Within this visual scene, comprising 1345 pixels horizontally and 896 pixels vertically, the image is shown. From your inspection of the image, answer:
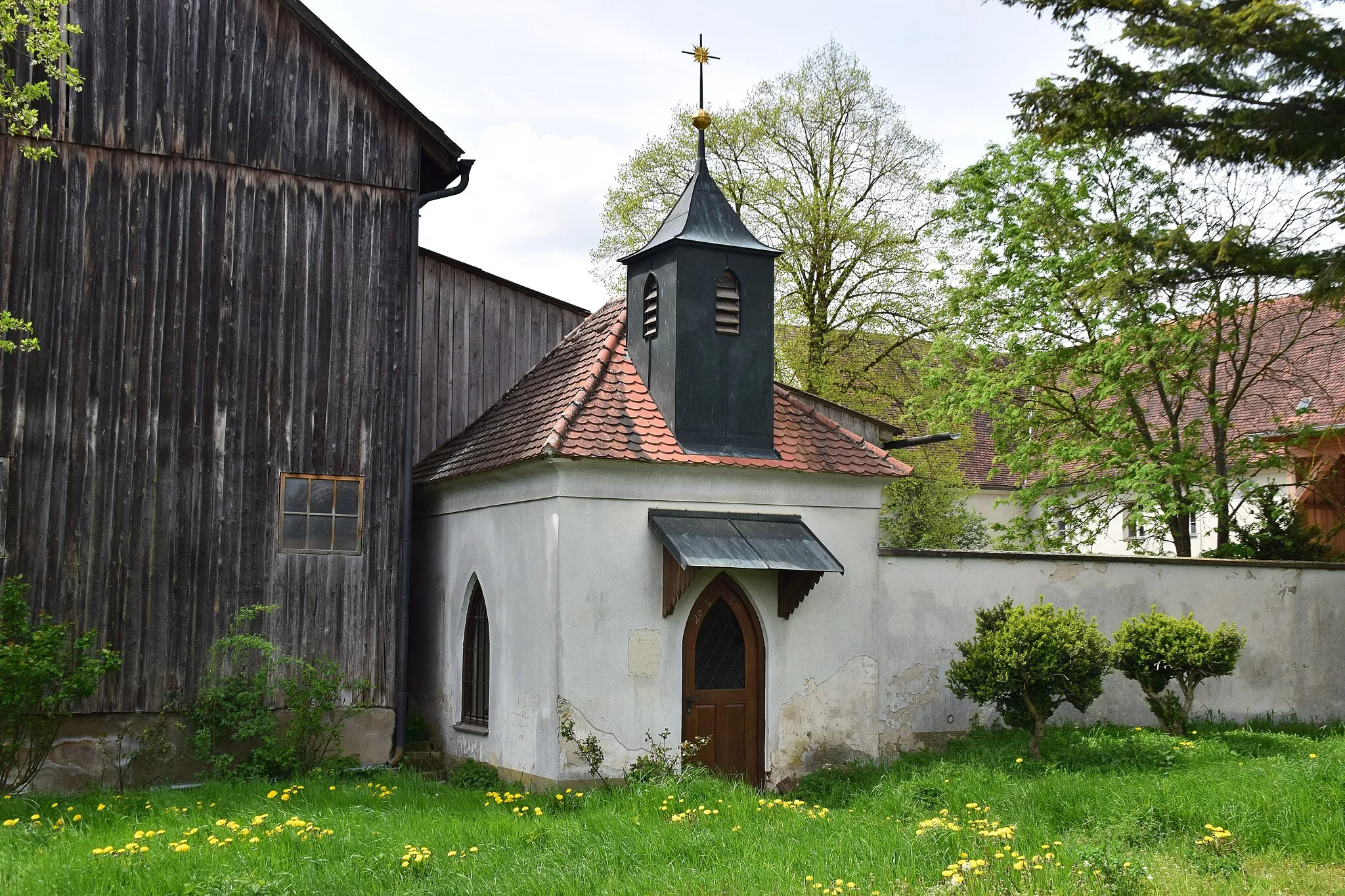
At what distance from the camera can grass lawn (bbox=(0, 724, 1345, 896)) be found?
8016 mm

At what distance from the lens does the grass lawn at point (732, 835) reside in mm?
8016

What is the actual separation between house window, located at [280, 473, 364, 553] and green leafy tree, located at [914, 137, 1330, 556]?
12.0 metres

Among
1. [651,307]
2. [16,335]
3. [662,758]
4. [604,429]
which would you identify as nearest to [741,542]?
[604,429]

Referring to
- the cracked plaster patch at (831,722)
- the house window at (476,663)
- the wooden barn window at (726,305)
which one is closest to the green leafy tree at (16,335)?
the house window at (476,663)

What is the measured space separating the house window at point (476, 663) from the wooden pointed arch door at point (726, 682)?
268cm

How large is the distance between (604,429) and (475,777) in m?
4.16

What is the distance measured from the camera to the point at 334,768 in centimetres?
1286

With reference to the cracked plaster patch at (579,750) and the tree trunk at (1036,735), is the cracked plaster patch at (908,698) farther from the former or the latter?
the cracked plaster patch at (579,750)

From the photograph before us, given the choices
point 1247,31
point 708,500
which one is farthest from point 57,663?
point 1247,31

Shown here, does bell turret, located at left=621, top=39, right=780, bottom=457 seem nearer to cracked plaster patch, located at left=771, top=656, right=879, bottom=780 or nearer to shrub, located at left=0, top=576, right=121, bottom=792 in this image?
cracked plaster patch, located at left=771, top=656, right=879, bottom=780

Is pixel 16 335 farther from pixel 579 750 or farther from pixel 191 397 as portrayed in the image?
pixel 579 750

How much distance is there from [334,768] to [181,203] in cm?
661

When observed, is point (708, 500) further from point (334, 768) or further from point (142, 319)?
point (142, 319)

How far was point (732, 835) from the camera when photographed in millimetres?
9242
